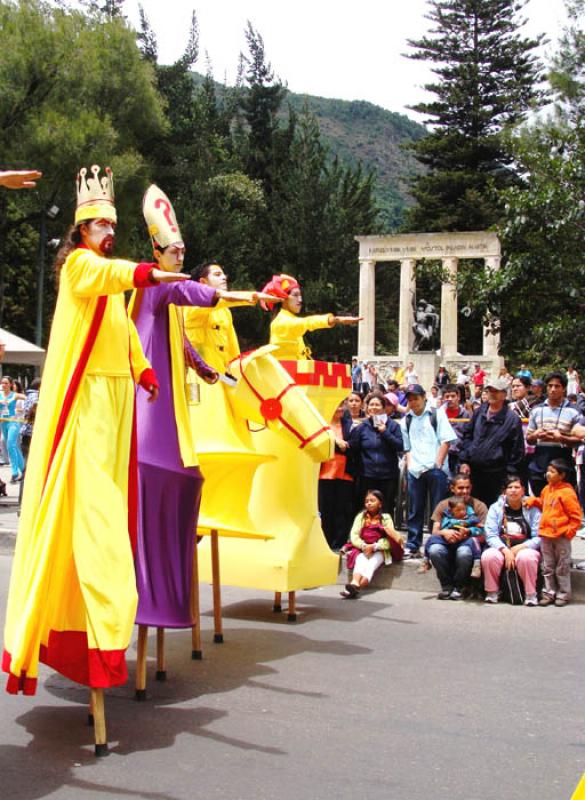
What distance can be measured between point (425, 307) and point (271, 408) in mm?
35272

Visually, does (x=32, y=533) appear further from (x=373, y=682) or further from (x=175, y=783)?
(x=373, y=682)

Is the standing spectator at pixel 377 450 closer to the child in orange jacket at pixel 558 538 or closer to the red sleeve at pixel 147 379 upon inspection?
the child in orange jacket at pixel 558 538

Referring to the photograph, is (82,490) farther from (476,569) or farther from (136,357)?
(476,569)

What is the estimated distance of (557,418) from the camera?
10492 millimetres

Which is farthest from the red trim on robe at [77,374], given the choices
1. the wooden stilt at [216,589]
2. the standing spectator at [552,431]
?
the standing spectator at [552,431]

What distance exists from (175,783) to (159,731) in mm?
769

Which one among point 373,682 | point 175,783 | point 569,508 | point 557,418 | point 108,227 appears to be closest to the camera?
point 175,783

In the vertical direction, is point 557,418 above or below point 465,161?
below

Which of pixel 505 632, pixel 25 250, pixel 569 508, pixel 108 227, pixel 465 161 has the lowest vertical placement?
pixel 505 632

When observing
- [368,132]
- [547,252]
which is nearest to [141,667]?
[547,252]

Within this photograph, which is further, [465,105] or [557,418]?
[465,105]

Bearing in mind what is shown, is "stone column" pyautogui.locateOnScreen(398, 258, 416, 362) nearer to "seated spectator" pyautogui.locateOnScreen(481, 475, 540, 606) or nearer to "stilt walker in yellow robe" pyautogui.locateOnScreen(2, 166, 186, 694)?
"seated spectator" pyautogui.locateOnScreen(481, 475, 540, 606)

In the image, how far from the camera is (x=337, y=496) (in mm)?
11062

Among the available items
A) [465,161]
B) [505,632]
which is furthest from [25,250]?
[505,632]
